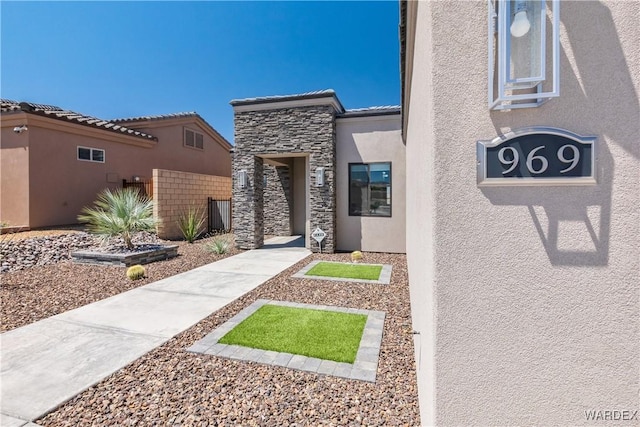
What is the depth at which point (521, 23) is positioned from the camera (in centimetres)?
169

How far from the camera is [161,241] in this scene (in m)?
12.0

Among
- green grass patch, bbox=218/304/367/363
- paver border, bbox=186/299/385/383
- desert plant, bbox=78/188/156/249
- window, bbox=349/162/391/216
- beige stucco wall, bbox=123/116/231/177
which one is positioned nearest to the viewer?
paver border, bbox=186/299/385/383

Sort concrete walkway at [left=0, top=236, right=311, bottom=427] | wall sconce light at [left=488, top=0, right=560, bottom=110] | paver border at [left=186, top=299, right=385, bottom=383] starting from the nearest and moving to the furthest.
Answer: wall sconce light at [left=488, top=0, right=560, bottom=110] < concrete walkway at [left=0, top=236, right=311, bottom=427] < paver border at [left=186, top=299, right=385, bottom=383]

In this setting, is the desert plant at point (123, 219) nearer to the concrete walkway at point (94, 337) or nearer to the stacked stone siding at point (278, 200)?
the concrete walkway at point (94, 337)

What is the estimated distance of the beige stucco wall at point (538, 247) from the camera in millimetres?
1627

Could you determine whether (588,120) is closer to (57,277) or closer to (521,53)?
(521,53)

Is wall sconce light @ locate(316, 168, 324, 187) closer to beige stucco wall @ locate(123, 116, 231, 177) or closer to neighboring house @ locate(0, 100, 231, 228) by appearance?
neighboring house @ locate(0, 100, 231, 228)

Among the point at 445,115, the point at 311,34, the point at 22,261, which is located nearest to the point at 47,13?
the point at 22,261

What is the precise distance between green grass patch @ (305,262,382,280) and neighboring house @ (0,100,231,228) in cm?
1175

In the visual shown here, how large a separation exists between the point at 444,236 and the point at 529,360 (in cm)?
89

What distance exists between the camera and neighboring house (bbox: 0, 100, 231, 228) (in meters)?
11.8

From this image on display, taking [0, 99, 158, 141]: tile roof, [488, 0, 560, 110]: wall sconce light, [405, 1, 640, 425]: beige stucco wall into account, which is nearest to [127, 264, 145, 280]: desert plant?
[405, 1, 640, 425]: beige stucco wall

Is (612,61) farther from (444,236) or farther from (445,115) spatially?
(444,236)

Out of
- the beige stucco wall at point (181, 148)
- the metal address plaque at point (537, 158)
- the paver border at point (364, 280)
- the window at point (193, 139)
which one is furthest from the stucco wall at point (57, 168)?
the metal address plaque at point (537, 158)
